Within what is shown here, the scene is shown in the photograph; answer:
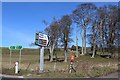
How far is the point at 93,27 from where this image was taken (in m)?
64.4

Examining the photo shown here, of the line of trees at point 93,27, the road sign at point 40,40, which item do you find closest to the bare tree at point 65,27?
the line of trees at point 93,27

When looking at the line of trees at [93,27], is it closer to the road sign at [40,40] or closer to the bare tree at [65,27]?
the bare tree at [65,27]

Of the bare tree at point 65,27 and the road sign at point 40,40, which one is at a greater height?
the bare tree at point 65,27

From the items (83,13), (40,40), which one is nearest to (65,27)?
(83,13)

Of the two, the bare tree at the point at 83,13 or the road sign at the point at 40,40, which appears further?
the bare tree at the point at 83,13

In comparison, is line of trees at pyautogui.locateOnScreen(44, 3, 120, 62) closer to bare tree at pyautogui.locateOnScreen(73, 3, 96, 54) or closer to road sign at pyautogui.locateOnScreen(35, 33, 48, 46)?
bare tree at pyautogui.locateOnScreen(73, 3, 96, 54)

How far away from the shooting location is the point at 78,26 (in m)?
67.9

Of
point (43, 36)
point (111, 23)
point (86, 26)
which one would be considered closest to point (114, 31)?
point (111, 23)

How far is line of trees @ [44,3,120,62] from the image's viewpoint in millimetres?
62156

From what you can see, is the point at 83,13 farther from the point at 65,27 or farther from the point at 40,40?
the point at 40,40

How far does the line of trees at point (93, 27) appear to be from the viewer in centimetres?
6216

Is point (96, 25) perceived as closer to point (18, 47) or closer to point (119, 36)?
point (119, 36)

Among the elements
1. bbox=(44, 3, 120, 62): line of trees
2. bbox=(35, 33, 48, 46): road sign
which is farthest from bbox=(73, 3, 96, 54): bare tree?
bbox=(35, 33, 48, 46): road sign

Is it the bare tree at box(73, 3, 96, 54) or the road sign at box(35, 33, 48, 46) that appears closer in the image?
the road sign at box(35, 33, 48, 46)
